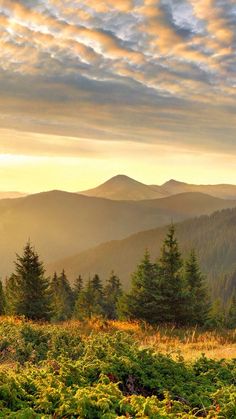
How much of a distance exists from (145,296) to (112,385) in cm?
2300

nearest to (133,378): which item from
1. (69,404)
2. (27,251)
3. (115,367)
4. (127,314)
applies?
(115,367)

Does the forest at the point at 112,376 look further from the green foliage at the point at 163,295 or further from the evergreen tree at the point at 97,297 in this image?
the evergreen tree at the point at 97,297

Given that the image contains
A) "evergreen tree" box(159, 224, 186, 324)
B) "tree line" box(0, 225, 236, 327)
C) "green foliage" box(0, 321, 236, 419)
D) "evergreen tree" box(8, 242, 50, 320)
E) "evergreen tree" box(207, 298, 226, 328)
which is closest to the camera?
"green foliage" box(0, 321, 236, 419)

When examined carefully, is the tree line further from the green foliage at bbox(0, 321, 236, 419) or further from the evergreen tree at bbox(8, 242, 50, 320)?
the green foliage at bbox(0, 321, 236, 419)

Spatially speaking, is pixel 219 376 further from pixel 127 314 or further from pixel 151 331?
pixel 127 314

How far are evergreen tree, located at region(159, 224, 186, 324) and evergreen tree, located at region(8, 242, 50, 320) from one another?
30.6ft

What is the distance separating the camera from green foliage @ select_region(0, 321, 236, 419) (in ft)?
17.0

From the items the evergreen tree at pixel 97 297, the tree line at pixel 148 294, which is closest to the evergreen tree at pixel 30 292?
the tree line at pixel 148 294

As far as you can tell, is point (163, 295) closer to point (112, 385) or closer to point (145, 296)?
point (145, 296)

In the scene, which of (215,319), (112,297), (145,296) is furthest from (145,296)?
(112,297)

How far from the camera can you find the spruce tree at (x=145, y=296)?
93.3 feet

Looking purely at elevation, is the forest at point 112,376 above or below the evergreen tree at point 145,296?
above

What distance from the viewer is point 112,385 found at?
593 centimetres

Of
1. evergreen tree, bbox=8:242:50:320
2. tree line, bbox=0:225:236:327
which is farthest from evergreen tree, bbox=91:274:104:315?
evergreen tree, bbox=8:242:50:320
